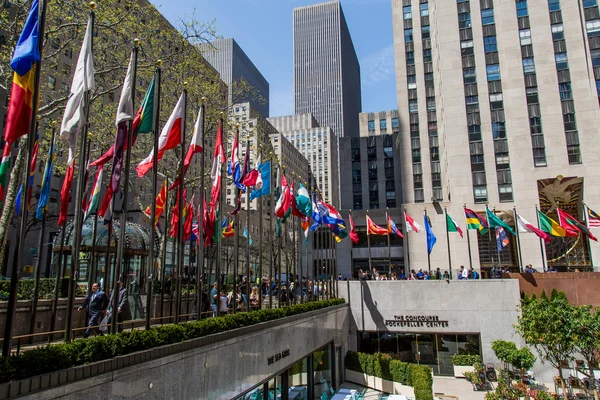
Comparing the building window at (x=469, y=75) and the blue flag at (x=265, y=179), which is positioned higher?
the building window at (x=469, y=75)

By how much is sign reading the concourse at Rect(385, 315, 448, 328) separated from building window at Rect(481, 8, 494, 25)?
38.6 metres

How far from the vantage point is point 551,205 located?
157 feet

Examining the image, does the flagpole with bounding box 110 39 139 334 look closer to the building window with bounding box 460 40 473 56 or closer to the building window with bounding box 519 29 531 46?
the building window with bounding box 460 40 473 56

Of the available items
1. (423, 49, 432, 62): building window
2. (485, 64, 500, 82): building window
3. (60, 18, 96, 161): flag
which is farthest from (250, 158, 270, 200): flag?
(423, 49, 432, 62): building window

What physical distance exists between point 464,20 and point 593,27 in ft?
44.5

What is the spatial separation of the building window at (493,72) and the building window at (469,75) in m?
1.52

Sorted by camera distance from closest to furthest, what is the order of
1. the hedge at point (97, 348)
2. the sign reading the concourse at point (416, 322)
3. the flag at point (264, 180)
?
the hedge at point (97, 348), the flag at point (264, 180), the sign reading the concourse at point (416, 322)

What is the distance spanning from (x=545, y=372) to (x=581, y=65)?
34.9 meters

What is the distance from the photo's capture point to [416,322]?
31078mm

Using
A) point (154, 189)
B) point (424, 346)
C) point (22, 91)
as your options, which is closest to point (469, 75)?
point (424, 346)

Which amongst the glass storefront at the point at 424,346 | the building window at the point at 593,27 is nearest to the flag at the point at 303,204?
the glass storefront at the point at 424,346

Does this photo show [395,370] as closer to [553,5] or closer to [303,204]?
[303,204]

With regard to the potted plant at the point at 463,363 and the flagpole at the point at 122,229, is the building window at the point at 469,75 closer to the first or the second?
the potted plant at the point at 463,363

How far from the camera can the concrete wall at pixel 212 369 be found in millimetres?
8922
